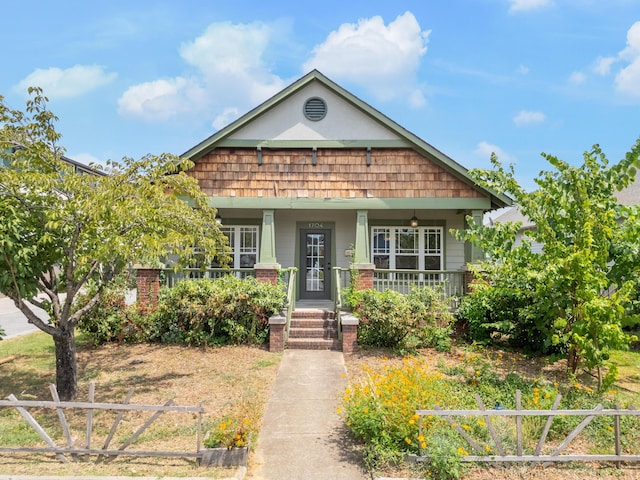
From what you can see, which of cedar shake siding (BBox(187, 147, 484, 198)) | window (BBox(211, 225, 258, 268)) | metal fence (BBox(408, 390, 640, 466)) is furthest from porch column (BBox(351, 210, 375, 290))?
metal fence (BBox(408, 390, 640, 466))

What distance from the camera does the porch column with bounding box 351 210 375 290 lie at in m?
10.5

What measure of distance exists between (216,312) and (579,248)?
7120 mm

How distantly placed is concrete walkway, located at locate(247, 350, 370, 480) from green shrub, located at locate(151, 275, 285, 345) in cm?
191

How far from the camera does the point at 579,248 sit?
249 inches

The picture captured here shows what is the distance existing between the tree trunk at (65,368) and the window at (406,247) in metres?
8.66

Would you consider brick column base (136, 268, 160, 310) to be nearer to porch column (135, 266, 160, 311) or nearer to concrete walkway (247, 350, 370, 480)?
porch column (135, 266, 160, 311)

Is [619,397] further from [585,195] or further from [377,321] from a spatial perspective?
[377,321]

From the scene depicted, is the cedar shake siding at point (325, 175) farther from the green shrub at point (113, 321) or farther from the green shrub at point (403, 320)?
the green shrub at point (113, 321)

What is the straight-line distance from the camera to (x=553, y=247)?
6.55 metres

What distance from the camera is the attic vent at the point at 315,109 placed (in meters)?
12.2

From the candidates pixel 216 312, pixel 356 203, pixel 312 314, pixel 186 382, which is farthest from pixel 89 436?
pixel 356 203

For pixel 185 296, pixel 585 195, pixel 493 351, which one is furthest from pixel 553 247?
pixel 185 296

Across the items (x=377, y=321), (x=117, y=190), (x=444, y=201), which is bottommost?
(x=377, y=321)

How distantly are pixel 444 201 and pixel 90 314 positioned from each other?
953cm
